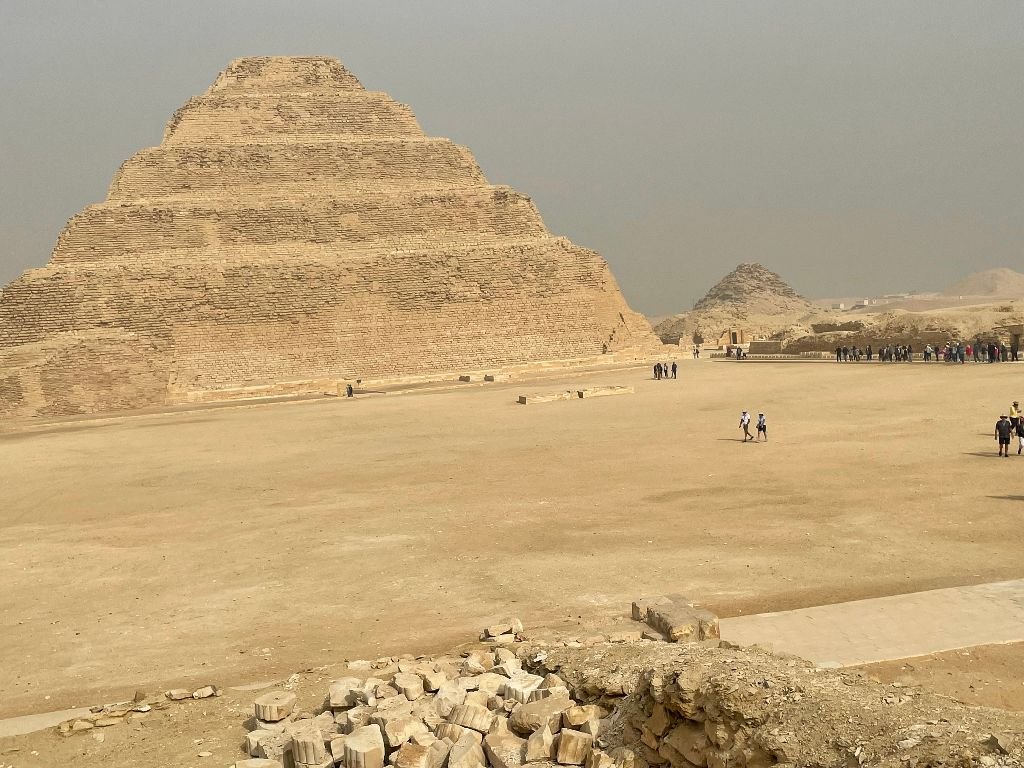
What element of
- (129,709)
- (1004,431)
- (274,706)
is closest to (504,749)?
(274,706)

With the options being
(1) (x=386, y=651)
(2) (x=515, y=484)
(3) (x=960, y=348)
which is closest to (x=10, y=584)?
(1) (x=386, y=651)

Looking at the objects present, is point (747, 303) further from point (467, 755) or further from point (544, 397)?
point (467, 755)

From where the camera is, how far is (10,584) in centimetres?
930

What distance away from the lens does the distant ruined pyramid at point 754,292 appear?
105 metres

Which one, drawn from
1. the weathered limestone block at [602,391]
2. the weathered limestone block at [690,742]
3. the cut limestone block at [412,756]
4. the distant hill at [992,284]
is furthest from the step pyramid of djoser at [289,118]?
the distant hill at [992,284]

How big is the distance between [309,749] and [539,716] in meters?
1.16

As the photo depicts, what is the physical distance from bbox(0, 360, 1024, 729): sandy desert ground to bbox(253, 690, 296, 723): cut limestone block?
1081 millimetres

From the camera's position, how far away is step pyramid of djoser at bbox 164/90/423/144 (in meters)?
49.3

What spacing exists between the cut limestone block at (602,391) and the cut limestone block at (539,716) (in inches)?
854

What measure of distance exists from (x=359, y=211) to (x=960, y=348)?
2720cm

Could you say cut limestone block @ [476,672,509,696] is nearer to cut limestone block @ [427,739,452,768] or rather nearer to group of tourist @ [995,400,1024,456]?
cut limestone block @ [427,739,452,768]

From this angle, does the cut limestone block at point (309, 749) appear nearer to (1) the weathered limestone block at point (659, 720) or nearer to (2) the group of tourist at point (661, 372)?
(1) the weathered limestone block at point (659, 720)

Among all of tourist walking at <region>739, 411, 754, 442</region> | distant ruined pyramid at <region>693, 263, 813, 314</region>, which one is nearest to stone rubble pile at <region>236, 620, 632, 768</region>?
tourist walking at <region>739, 411, 754, 442</region>

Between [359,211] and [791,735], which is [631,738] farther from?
[359,211]
